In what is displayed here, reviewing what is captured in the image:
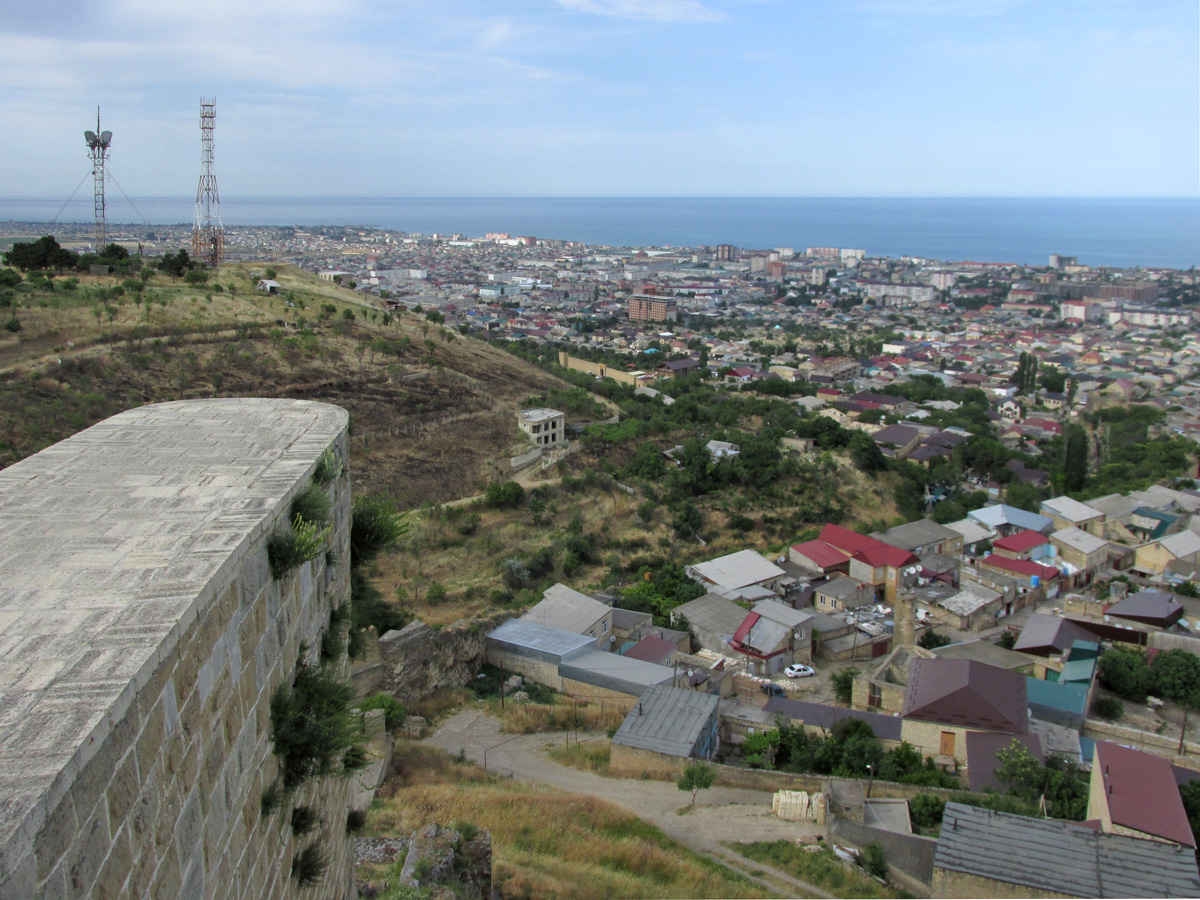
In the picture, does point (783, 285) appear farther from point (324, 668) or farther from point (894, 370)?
point (324, 668)

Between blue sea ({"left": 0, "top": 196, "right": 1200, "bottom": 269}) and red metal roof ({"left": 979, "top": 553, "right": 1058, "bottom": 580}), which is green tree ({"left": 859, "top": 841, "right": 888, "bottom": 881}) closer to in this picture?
red metal roof ({"left": 979, "top": 553, "right": 1058, "bottom": 580})

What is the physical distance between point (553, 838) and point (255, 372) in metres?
12.4

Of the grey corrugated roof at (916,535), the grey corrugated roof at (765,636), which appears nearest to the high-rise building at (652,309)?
the grey corrugated roof at (916,535)

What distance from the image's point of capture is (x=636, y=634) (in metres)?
12.2

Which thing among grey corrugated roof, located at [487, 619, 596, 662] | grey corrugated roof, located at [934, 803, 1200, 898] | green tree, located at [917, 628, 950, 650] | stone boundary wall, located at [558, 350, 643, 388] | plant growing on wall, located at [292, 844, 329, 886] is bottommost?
green tree, located at [917, 628, 950, 650]

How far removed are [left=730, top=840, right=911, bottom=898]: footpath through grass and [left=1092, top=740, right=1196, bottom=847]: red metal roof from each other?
2.38m

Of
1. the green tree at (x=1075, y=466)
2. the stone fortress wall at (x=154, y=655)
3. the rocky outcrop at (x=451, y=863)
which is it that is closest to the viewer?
the stone fortress wall at (x=154, y=655)

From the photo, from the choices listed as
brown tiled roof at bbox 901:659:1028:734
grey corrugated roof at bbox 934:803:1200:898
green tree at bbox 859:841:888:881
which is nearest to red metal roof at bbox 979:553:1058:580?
brown tiled roof at bbox 901:659:1028:734

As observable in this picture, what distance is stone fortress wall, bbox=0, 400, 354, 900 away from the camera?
141 cm

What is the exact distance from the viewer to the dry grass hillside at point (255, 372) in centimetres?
1405

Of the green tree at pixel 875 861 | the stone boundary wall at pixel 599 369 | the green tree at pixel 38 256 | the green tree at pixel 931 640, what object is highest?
the green tree at pixel 38 256

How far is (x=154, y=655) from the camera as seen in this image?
5.40 ft

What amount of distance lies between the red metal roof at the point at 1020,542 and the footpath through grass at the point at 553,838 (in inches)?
505

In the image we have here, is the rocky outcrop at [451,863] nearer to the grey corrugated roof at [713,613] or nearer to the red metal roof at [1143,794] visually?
the red metal roof at [1143,794]
